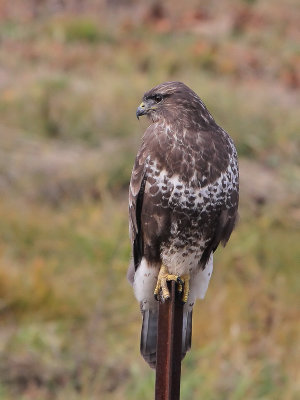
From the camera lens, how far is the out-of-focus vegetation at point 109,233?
16.0 ft

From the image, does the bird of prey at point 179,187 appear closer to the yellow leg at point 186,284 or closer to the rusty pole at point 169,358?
the yellow leg at point 186,284

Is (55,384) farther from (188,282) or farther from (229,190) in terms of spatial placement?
(229,190)

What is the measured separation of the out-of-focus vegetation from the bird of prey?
203 cm

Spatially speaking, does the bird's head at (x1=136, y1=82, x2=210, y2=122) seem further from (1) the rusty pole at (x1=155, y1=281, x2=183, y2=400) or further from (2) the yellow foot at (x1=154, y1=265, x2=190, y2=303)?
(1) the rusty pole at (x1=155, y1=281, x2=183, y2=400)

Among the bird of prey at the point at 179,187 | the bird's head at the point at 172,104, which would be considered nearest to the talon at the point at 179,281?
the bird of prey at the point at 179,187

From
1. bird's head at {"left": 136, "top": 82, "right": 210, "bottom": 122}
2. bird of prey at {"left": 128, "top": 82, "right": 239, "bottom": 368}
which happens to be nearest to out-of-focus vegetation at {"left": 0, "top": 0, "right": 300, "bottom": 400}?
bird of prey at {"left": 128, "top": 82, "right": 239, "bottom": 368}

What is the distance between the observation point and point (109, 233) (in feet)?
20.4

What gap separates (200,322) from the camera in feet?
17.6

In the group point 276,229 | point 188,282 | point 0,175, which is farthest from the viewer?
point 0,175

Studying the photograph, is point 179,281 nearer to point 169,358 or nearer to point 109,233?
point 169,358

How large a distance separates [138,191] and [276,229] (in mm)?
4655

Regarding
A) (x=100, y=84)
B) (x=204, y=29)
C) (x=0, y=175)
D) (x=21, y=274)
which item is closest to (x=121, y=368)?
(x=21, y=274)

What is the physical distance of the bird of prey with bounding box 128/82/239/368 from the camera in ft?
7.32

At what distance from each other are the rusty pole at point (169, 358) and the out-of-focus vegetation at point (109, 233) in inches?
103
